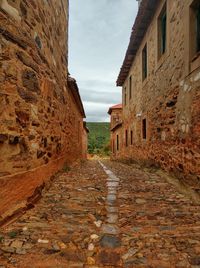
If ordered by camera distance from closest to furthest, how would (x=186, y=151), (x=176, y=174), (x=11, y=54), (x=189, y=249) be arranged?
1. (x=189, y=249)
2. (x=11, y=54)
3. (x=186, y=151)
4. (x=176, y=174)

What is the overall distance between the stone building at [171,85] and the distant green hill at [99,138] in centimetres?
2827

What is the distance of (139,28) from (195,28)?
475 centimetres

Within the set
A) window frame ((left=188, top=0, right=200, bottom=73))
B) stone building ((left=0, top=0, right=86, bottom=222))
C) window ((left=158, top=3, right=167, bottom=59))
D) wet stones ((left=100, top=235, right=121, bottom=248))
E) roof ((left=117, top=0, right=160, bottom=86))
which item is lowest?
wet stones ((left=100, top=235, right=121, bottom=248))

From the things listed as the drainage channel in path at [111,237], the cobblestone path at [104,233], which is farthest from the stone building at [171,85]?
the drainage channel in path at [111,237]

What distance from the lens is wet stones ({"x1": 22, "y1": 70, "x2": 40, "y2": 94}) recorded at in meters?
3.01

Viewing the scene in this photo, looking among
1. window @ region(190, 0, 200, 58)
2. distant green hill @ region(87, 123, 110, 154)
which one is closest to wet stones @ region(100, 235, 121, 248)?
window @ region(190, 0, 200, 58)

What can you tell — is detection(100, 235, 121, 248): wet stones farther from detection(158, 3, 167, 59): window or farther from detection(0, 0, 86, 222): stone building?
detection(158, 3, 167, 59): window

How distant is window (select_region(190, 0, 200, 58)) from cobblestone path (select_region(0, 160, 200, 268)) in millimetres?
3098

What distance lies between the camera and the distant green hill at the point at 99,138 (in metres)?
37.8

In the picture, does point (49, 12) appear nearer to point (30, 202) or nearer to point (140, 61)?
point (30, 202)

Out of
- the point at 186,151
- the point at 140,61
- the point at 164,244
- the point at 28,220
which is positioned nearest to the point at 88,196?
the point at 28,220

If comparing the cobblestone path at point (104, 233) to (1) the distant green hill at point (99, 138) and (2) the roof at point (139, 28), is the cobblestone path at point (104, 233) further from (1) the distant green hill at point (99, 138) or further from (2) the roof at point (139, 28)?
(1) the distant green hill at point (99, 138)

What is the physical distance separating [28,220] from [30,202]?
44 cm

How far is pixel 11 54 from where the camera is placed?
8.75 ft
